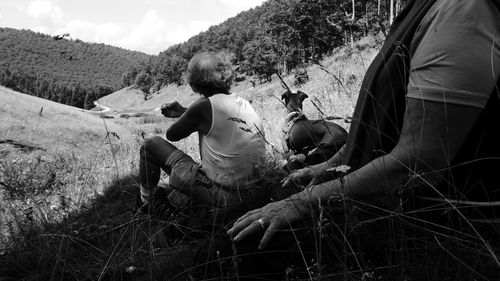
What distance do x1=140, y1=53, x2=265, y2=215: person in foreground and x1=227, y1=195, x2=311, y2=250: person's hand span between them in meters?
1.86

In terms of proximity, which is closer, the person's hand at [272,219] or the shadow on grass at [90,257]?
the person's hand at [272,219]

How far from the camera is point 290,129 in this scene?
3.27 meters

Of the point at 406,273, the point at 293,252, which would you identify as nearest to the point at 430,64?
the point at 406,273

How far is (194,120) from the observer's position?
3674 millimetres

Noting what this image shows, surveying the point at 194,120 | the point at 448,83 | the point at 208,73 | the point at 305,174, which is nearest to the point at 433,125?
the point at 448,83

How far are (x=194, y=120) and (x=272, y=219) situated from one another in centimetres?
231

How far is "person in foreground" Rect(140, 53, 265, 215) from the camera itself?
348cm

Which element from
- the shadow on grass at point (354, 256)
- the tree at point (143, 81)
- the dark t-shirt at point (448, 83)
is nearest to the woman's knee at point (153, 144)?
the shadow on grass at point (354, 256)

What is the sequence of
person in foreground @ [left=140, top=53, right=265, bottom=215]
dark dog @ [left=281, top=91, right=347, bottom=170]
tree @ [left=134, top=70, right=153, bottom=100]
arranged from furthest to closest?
tree @ [left=134, top=70, right=153, bottom=100] → person in foreground @ [left=140, top=53, right=265, bottom=215] → dark dog @ [left=281, top=91, right=347, bottom=170]

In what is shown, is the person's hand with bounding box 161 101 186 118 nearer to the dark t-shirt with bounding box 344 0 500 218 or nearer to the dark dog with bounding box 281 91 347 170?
the dark dog with bounding box 281 91 347 170

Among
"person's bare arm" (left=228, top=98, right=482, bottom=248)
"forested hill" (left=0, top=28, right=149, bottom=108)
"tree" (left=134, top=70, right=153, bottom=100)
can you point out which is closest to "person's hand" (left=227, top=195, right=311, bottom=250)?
"person's bare arm" (left=228, top=98, right=482, bottom=248)

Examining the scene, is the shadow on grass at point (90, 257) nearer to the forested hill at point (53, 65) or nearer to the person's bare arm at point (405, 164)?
the person's bare arm at point (405, 164)

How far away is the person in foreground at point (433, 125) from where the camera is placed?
1.29 meters

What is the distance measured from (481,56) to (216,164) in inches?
103
